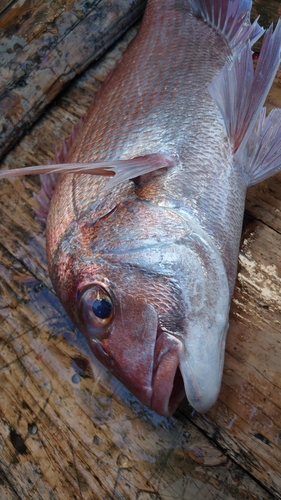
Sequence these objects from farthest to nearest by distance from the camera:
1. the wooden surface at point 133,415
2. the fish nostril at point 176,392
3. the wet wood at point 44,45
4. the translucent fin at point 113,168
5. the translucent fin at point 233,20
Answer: the wet wood at point 44,45
the translucent fin at point 233,20
the wooden surface at point 133,415
the fish nostril at point 176,392
the translucent fin at point 113,168

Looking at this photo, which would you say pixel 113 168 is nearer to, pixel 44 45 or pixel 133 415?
pixel 133 415

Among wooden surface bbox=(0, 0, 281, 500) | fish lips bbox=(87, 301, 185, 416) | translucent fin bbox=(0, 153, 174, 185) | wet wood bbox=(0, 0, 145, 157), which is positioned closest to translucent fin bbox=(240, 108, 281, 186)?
wooden surface bbox=(0, 0, 281, 500)

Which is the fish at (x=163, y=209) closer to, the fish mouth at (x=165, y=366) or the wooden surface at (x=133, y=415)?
the fish mouth at (x=165, y=366)

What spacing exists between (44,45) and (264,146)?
1209 millimetres

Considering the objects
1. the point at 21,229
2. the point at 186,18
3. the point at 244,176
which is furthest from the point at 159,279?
the point at 186,18

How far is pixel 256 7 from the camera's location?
202 centimetres

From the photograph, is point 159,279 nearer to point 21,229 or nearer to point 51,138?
point 21,229

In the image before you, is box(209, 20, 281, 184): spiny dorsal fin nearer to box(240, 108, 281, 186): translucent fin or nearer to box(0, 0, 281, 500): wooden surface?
box(240, 108, 281, 186): translucent fin

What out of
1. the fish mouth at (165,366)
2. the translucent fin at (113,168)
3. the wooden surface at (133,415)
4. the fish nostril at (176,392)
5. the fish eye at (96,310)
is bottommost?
the wooden surface at (133,415)

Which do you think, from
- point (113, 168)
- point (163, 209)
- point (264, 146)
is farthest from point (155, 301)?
point (264, 146)

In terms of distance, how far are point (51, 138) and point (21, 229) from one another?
498mm

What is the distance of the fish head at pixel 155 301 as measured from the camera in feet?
3.80

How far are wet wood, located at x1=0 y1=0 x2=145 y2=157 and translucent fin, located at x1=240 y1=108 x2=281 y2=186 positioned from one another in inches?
43.7

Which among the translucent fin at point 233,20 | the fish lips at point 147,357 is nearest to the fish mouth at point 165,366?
the fish lips at point 147,357
